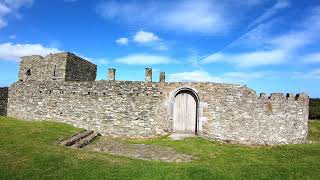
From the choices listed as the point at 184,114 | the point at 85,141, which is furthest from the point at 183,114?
the point at 85,141

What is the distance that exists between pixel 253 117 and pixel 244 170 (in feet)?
28.0

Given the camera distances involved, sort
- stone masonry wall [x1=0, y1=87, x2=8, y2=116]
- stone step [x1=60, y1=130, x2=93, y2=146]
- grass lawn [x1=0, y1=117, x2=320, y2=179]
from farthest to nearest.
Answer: stone masonry wall [x1=0, y1=87, x2=8, y2=116], stone step [x1=60, y1=130, x2=93, y2=146], grass lawn [x1=0, y1=117, x2=320, y2=179]

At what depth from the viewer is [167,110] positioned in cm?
2266

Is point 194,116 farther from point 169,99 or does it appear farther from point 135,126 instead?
point 135,126

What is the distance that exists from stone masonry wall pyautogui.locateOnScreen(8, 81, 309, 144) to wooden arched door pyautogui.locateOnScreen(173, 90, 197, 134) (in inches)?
19.1

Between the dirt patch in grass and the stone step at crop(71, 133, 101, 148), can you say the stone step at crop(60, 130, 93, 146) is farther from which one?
the dirt patch in grass

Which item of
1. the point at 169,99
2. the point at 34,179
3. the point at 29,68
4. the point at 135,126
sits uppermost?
the point at 29,68

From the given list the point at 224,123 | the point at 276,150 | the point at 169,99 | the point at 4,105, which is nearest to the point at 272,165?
the point at 276,150

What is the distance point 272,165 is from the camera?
15.5m

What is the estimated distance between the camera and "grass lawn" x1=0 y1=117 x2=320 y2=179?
41.2ft

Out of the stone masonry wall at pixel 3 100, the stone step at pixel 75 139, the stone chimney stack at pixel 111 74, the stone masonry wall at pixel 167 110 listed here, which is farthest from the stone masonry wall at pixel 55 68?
the stone step at pixel 75 139

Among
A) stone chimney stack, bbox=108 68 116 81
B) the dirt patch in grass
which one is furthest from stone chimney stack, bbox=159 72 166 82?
the dirt patch in grass

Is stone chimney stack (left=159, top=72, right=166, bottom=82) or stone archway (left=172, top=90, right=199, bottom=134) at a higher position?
stone chimney stack (left=159, top=72, right=166, bottom=82)

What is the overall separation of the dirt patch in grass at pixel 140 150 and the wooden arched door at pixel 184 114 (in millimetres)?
3632
